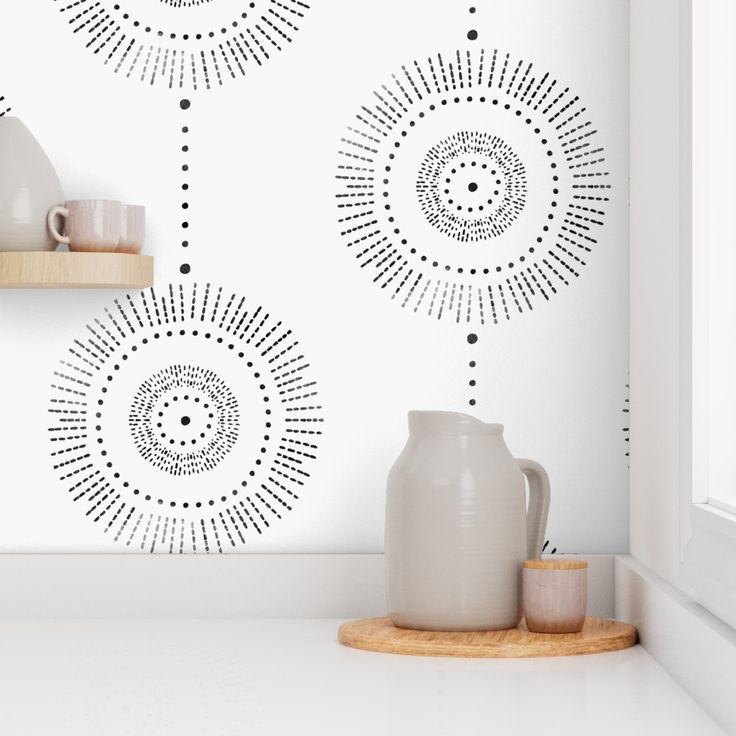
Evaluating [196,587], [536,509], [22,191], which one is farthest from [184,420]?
[536,509]

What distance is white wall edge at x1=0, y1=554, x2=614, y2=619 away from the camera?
1.51 meters

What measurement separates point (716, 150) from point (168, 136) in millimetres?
793

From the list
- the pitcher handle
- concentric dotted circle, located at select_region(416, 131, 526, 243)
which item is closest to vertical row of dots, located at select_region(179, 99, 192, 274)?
concentric dotted circle, located at select_region(416, 131, 526, 243)

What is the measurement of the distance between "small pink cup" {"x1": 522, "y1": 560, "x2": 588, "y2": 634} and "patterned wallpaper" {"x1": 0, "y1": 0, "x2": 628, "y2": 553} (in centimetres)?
26

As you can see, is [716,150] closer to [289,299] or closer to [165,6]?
[289,299]

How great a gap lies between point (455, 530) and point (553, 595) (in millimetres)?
130

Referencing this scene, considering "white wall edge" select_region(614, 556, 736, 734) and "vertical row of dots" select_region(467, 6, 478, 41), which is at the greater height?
"vertical row of dots" select_region(467, 6, 478, 41)

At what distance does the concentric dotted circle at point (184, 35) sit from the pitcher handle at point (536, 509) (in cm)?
68

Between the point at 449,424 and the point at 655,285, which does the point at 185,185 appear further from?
the point at 655,285

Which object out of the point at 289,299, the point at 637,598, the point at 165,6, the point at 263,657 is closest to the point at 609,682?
the point at 637,598

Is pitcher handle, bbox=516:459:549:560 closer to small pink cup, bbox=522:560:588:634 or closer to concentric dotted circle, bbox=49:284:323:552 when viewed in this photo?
small pink cup, bbox=522:560:588:634

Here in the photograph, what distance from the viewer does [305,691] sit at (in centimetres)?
109

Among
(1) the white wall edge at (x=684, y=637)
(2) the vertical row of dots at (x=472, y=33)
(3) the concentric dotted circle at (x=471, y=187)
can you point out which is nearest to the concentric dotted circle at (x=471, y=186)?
(3) the concentric dotted circle at (x=471, y=187)

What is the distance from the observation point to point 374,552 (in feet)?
5.04
